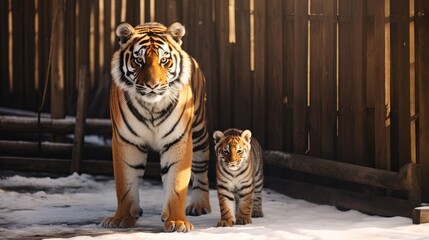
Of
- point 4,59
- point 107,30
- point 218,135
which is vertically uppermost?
point 107,30

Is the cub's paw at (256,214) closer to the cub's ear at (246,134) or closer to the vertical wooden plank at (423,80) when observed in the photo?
the cub's ear at (246,134)

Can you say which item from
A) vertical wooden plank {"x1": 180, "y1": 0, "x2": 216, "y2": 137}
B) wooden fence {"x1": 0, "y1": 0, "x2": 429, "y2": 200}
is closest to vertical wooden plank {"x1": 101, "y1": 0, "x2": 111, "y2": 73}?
wooden fence {"x1": 0, "y1": 0, "x2": 429, "y2": 200}

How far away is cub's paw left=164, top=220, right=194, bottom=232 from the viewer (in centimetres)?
870

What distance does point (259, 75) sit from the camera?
36.8 ft

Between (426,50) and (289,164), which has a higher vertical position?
(426,50)

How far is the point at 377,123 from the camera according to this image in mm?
9461

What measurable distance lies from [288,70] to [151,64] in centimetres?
242

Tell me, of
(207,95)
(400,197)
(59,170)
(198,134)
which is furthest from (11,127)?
(400,197)

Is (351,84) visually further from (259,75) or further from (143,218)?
(143,218)

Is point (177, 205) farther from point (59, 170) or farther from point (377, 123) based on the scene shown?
point (59, 170)

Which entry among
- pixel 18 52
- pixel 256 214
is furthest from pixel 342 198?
pixel 18 52

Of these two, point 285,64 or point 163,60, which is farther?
point 285,64

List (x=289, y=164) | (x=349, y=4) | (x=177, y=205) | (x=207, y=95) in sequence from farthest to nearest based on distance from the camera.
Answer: (x=207, y=95) → (x=289, y=164) → (x=349, y=4) → (x=177, y=205)

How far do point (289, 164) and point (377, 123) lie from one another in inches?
57.9
